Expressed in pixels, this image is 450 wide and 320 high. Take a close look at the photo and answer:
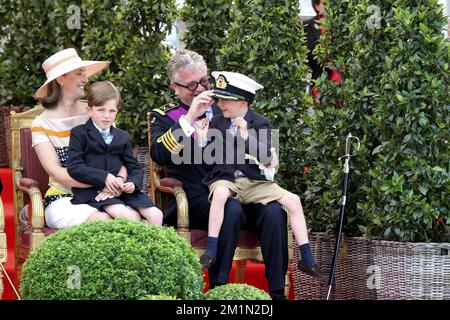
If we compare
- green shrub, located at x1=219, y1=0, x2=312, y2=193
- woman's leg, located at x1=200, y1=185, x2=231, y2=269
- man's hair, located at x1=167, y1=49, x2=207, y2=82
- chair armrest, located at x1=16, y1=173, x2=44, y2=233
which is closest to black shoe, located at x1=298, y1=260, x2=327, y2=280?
woman's leg, located at x1=200, y1=185, x2=231, y2=269

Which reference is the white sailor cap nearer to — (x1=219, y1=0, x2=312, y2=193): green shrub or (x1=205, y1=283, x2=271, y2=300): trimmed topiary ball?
(x1=219, y1=0, x2=312, y2=193): green shrub

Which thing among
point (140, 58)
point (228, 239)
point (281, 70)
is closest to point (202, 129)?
point (228, 239)

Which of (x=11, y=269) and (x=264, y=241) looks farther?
(x=11, y=269)

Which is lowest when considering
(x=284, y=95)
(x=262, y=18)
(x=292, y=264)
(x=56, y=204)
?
(x=292, y=264)

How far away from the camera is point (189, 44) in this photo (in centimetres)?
836

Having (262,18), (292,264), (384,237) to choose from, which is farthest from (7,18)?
(384,237)

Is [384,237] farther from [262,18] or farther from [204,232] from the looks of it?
[262,18]

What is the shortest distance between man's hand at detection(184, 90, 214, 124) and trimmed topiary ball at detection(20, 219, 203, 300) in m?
1.39

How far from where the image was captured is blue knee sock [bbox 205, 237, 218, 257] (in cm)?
649

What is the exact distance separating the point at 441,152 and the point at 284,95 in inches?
52.3

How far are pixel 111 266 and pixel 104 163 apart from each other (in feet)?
5.13

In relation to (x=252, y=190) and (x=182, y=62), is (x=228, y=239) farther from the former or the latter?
(x=182, y=62)

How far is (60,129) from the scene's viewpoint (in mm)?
6867

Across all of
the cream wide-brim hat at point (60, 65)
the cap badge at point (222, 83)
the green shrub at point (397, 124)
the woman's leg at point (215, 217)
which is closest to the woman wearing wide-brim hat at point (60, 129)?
the cream wide-brim hat at point (60, 65)
